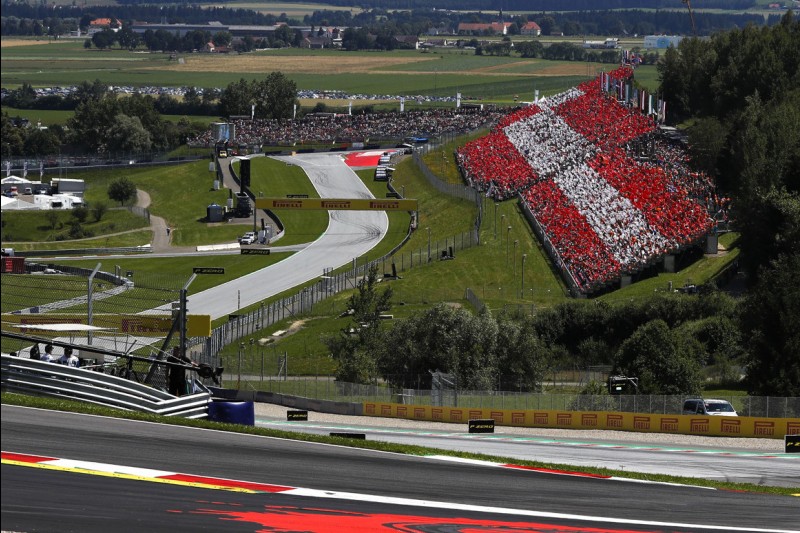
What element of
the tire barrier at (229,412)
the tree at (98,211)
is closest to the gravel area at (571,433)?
the tire barrier at (229,412)

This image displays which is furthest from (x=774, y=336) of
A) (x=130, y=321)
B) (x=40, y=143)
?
(x=40, y=143)

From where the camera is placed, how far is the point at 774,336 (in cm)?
4897

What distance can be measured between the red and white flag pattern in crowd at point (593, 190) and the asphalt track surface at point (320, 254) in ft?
29.9

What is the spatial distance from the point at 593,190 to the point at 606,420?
33.1m

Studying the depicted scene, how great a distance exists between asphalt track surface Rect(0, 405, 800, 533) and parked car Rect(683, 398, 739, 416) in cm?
1663

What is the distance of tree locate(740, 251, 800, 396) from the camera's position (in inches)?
1873

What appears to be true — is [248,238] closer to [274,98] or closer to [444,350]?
[444,350]

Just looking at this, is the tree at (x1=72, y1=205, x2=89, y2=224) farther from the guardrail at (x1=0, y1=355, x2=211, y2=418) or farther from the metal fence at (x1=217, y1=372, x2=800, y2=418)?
the guardrail at (x1=0, y1=355, x2=211, y2=418)

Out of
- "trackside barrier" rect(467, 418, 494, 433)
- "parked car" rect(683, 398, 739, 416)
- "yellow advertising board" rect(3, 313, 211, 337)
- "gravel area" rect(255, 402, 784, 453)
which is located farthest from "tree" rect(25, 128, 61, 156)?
"parked car" rect(683, 398, 739, 416)

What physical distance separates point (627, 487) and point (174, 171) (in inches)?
4174

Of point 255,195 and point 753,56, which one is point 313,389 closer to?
point 255,195

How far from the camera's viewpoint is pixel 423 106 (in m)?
189

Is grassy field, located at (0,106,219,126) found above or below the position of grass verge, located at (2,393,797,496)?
below

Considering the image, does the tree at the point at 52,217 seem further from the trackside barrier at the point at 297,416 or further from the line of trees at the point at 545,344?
the trackside barrier at the point at 297,416
